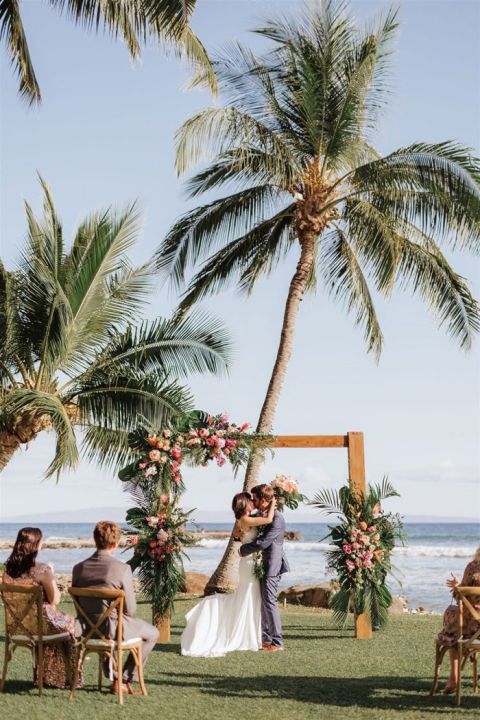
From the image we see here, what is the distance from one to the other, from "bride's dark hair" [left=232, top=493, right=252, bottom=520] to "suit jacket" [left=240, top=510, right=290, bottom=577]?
0.35 metres

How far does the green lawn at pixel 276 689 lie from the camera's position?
23.8ft

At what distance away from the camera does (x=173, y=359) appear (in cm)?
1507

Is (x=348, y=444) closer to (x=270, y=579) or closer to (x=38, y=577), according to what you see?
(x=270, y=579)

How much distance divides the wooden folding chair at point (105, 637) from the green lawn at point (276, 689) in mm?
243

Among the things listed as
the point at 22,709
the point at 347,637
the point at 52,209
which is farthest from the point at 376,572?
the point at 52,209

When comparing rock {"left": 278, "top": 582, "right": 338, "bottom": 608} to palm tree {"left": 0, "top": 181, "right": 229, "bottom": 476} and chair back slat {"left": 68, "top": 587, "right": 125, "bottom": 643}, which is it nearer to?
palm tree {"left": 0, "top": 181, "right": 229, "bottom": 476}

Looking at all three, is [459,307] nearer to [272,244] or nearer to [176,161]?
[272,244]

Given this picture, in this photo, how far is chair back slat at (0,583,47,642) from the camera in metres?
7.67

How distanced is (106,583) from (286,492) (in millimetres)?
4079

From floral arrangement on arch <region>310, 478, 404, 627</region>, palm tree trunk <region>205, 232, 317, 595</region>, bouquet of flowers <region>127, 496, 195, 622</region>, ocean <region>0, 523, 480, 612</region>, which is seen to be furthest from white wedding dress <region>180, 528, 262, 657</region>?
ocean <region>0, 523, 480, 612</region>

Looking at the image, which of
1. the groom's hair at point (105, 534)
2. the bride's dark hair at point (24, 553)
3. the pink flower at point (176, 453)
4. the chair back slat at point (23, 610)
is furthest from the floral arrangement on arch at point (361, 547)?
the chair back slat at point (23, 610)

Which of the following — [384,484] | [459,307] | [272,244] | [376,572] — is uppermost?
[272,244]

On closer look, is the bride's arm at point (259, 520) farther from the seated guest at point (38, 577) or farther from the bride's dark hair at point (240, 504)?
the seated guest at point (38, 577)

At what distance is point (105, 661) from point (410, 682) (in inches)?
109
